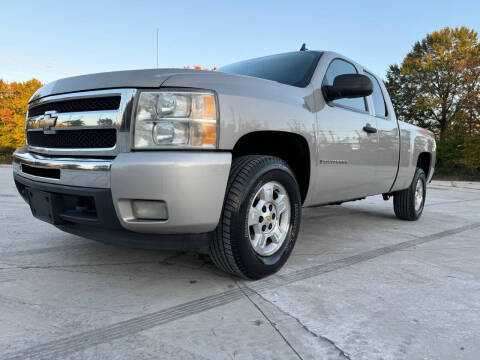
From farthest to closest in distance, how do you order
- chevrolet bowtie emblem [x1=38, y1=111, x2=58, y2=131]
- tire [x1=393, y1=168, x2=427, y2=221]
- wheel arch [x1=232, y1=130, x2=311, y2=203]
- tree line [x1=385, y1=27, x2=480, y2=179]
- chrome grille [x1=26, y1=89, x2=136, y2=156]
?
tree line [x1=385, y1=27, x2=480, y2=179]
tire [x1=393, y1=168, x2=427, y2=221]
wheel arch [x1=232, y1=130, x2=311, y2=203]
chevrolet bowtie emblem [x1=38, y1=111, x2=58, y2=131]
chrome grille [x1=26, y1=89, x2=136, y2=156]

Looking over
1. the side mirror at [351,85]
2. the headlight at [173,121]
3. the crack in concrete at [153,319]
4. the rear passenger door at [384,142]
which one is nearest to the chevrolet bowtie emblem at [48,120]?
the headlight at [173,121]

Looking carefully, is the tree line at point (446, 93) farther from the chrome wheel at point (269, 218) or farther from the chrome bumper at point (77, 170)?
the chrome bumper at point (77, 170)

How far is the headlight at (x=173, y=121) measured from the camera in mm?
2027

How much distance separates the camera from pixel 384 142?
156 inches

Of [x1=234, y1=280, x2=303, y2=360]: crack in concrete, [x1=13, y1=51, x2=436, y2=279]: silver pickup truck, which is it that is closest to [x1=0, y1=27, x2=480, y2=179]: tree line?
[x1=13, y1=51, x2=436, y2=279]: silver pickup truck

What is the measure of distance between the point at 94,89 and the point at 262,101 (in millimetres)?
1017

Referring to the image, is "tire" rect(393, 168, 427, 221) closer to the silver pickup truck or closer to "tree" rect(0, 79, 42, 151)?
the silver pickup truck

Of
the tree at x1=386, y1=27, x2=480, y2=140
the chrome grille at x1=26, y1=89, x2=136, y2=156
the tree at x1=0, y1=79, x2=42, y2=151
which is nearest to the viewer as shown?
the chrome grille at x1=26, y1=89, x2=136, y2=156

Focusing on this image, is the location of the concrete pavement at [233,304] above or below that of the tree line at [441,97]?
below

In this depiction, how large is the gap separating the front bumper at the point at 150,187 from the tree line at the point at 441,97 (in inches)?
930

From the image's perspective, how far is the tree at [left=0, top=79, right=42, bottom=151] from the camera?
115ft

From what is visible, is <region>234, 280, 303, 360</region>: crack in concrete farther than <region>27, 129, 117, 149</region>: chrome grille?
No

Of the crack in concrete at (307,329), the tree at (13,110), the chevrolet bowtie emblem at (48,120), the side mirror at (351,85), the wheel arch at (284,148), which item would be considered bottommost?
the crack in concrete at (307,329)

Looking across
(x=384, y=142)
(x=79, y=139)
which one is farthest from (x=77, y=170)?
(x=384, y=142)
